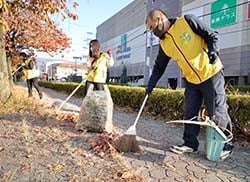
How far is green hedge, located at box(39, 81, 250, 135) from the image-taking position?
455 cm

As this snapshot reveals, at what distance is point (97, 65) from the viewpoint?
5.54 metres

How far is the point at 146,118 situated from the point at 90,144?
356 cm

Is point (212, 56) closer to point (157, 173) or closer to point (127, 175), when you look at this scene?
point (157, 173)

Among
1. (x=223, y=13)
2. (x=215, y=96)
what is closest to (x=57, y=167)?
(x=215, y=96)

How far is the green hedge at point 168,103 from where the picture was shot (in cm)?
455

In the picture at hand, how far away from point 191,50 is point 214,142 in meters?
1.01

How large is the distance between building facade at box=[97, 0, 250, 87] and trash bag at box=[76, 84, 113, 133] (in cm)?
844

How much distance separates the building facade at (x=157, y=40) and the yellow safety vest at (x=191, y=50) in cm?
904

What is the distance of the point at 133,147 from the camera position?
345cm

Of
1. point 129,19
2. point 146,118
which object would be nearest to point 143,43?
point 129,19

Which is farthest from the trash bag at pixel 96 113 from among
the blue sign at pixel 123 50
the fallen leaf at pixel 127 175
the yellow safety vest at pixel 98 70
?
the blue sign at pixel 123 50

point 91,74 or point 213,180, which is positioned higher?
point 91,74

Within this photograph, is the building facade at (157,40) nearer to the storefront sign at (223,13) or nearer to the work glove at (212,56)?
the storefront sign at (223,13)

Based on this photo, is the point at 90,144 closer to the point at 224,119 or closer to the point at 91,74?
the point at 224,119
